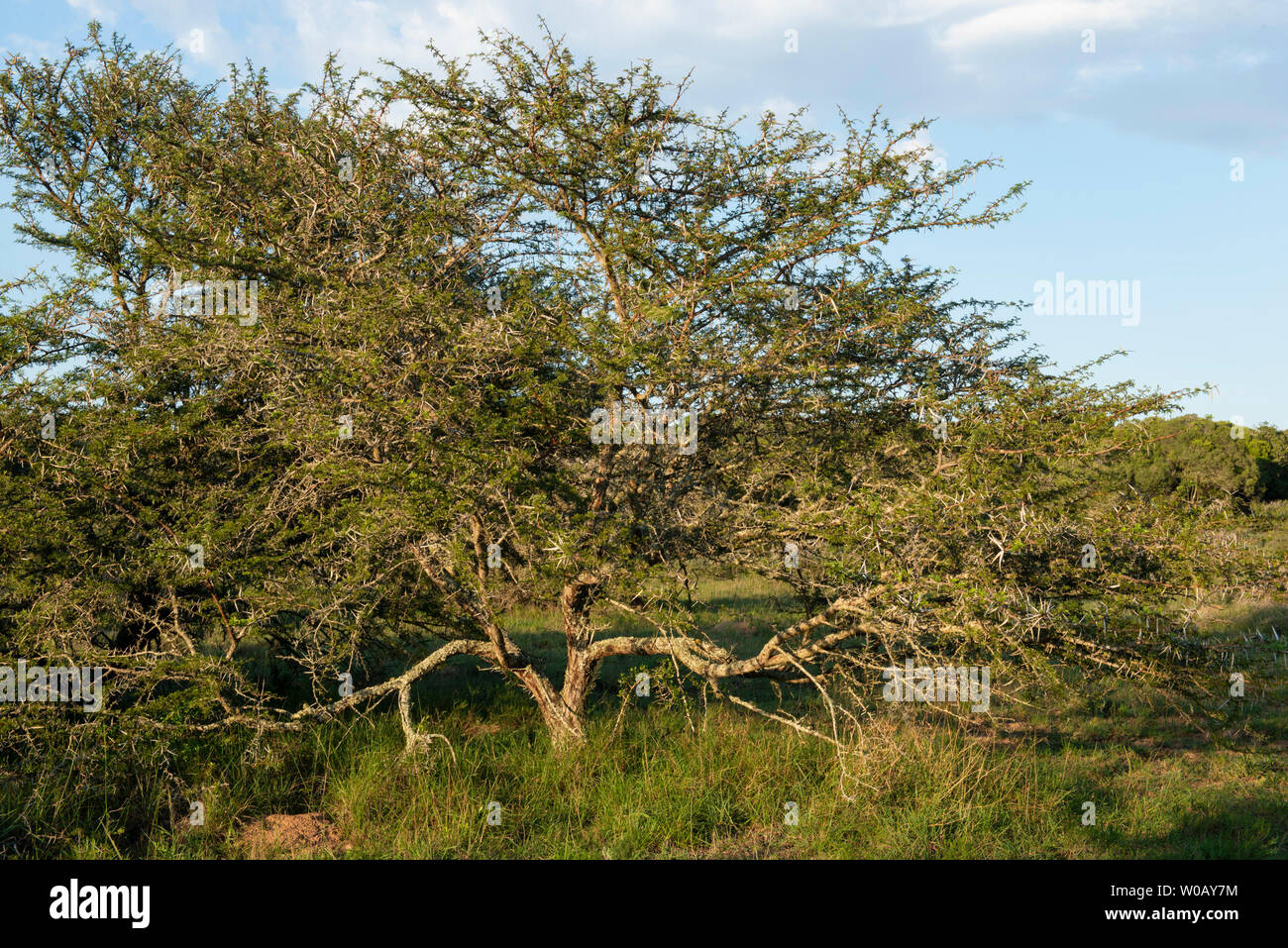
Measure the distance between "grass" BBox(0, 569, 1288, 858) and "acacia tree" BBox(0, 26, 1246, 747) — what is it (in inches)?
17.0

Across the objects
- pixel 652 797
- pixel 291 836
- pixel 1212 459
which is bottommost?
pixel 291 836

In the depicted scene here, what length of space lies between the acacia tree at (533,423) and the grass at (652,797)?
0.43m

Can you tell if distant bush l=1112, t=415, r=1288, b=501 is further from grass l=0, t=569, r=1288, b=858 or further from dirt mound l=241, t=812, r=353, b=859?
dirt mound l=241, t=812, r=353, b=859

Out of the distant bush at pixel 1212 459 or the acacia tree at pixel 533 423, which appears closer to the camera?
the acacia tree at pixel 533 423

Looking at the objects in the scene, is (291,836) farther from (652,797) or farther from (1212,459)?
(1212,459)

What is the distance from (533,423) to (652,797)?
8.72ft

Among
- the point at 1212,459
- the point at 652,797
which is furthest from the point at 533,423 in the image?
the point at 1212,459

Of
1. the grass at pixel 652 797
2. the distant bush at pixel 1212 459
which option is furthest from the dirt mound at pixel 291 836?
the distant bush at pixel 1212 459

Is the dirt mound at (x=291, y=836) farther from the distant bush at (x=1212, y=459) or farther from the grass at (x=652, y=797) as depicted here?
the distant bush at (x=1212, y=459)

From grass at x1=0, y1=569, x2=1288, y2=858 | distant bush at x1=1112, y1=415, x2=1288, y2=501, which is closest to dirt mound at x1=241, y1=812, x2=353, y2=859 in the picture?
grass at x1=0, y1=569, x2=1288, y2=858

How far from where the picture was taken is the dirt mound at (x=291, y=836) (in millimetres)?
5477

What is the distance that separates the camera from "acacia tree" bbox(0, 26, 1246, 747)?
5.82 metres

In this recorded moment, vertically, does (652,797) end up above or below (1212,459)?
below

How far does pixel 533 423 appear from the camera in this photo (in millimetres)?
6453
